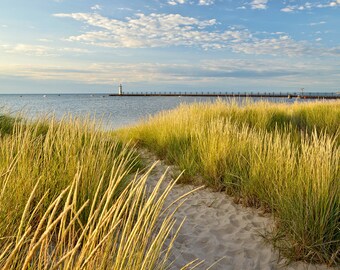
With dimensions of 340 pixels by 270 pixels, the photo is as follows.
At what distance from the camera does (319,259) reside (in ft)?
10.5

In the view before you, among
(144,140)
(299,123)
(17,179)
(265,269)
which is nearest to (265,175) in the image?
(265,269)

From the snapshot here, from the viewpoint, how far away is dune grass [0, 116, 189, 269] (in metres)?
0.99

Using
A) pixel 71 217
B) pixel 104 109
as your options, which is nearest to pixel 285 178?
pixel 71 217

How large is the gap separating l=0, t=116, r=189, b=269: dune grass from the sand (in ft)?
2.07

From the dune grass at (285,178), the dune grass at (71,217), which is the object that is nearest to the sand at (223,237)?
the dune grass at (285,178)

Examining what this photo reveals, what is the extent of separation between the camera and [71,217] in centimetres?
105

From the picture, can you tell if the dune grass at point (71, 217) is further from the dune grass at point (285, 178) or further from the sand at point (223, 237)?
the dune grass at point (285, 178)

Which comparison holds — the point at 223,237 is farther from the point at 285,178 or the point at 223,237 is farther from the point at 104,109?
the point at 104,109

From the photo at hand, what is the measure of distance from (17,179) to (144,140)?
7238mm

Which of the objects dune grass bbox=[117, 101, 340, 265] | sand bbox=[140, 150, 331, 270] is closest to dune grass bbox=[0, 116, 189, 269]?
sand bbox=[140, 150, 331, 270]

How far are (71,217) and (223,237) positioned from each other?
3.24 m

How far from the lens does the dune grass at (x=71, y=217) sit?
3.25 feet

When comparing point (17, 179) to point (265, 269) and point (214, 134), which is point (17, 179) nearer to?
point (265, 269)

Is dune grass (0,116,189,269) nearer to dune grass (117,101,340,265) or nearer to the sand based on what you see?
the sand
